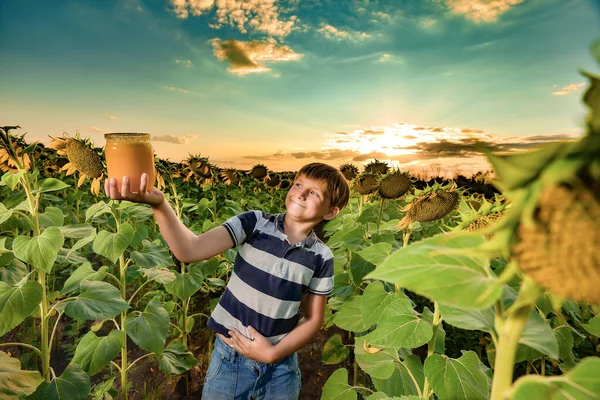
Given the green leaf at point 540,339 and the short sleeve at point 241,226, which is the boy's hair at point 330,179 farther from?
the green leaf at point 540,339

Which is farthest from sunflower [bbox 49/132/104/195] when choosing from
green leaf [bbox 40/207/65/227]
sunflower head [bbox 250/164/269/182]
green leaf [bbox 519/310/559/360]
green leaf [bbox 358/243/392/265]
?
sunflower head [bbox 250/164/269/182]

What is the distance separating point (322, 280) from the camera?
6.41ft

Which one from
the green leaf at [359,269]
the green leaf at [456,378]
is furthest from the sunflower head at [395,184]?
the green leaf at [456,378]

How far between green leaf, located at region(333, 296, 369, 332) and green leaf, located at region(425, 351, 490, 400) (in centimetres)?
97

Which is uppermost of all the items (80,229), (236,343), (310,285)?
(80,229)

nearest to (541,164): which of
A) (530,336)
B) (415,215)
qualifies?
(530,336)

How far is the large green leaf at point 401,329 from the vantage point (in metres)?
1.31

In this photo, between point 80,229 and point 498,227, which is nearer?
point 498,227

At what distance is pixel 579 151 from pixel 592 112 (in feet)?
0.13

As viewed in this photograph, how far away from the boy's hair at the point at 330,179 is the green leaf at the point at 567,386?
A: 61.9 inches

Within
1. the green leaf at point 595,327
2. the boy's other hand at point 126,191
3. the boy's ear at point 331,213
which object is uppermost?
the boy's other hand at point 126,191

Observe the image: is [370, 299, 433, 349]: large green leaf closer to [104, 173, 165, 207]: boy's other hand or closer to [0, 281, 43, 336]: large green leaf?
[104, 173, 165, 207]: boy's other hand

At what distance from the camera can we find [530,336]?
63 centimetres

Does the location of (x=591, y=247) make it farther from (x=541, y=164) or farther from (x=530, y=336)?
(x=530, y=336)
